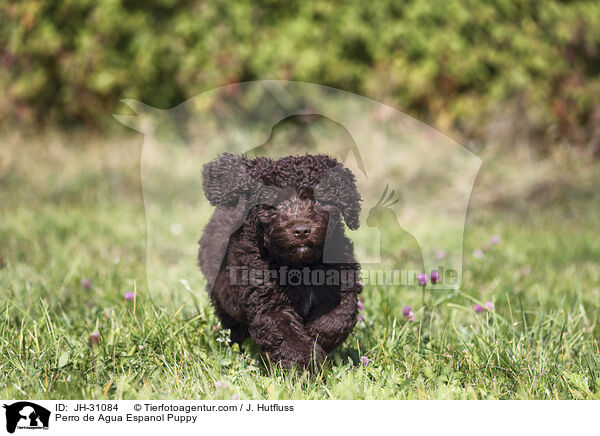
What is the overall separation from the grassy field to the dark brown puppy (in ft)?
0.63

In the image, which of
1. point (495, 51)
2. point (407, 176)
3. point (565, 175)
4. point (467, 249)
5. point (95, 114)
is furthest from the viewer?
point (95, 114)

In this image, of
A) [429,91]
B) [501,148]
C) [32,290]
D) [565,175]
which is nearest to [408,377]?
[32,290]

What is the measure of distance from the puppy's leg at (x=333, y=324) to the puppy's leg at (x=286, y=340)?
0.03 meters

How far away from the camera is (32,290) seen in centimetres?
347

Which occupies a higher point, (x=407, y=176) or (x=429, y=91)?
(x=429, y=91)

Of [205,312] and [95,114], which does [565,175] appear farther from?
[95,114]

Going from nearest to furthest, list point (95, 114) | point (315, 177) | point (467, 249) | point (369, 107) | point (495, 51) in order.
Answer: point (315, 177) → point (467, 249) → point (369, 107) → point (495, 51) → point (95, 114)

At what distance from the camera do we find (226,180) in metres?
2.57

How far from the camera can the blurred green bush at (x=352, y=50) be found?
7.92 m

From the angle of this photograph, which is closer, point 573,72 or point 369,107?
point 369,107

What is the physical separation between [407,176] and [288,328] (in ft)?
13.3
